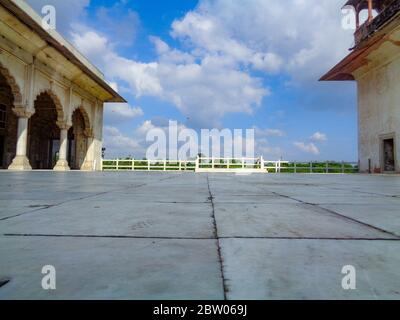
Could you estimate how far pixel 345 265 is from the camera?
89 centimetres

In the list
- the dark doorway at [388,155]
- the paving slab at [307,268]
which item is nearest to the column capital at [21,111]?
the paving slab at [307,268]

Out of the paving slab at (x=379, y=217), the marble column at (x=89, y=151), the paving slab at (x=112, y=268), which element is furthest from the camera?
the marble column at (x=89, y=151)

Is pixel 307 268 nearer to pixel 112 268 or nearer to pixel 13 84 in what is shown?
pixel 112 268

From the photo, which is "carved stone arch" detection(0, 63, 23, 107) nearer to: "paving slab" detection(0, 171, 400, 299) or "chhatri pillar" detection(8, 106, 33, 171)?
"chhatri pillar" detection(8, 106, 33, 171)

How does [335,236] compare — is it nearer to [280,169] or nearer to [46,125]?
[280,169]

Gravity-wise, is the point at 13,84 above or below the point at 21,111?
above

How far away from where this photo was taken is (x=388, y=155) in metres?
13.8

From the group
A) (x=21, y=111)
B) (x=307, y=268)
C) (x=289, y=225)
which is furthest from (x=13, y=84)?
(x=307, y=268)

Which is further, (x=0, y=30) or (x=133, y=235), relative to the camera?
(x=0, y=30)

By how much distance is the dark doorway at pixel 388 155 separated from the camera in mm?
13570

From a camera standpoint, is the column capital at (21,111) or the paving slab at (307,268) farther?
the column capital at (21,111)

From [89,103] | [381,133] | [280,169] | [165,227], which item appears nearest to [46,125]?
[89,103]

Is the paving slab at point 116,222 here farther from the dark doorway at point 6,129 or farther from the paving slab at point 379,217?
the dark doorway at point 6,129
